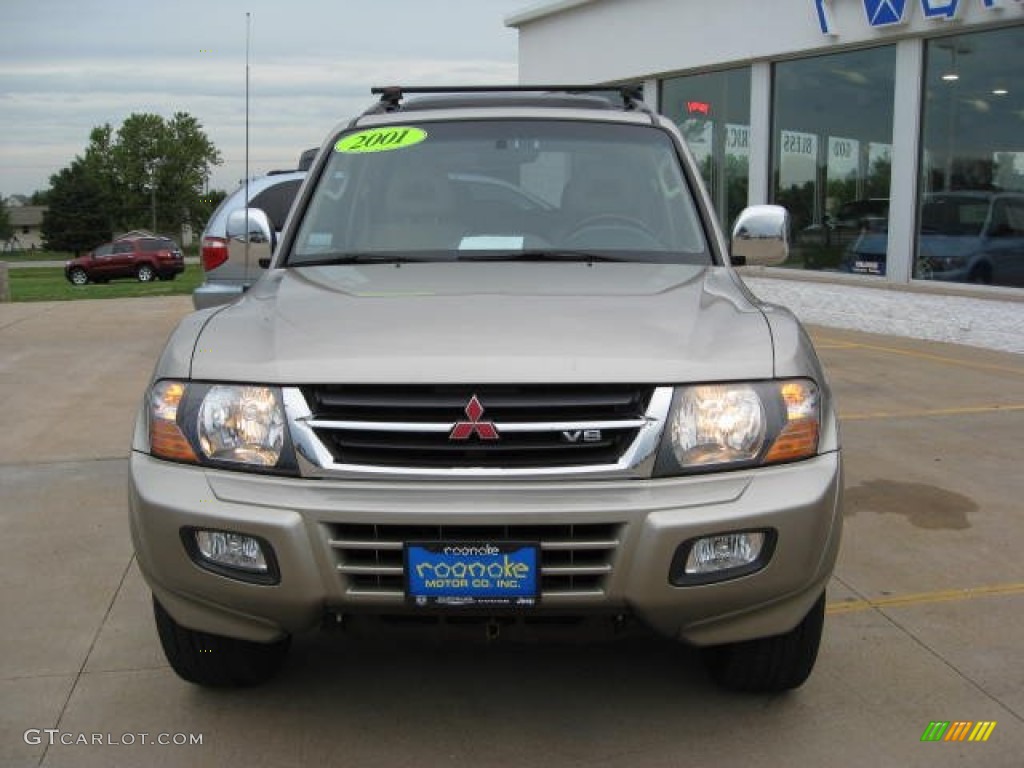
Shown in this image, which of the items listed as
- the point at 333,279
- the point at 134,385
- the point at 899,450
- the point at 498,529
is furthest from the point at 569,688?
the point at 134,385

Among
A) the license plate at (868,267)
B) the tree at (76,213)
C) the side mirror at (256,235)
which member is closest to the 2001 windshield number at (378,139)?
the side mirror at (256,235)

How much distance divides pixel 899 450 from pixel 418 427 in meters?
4.53

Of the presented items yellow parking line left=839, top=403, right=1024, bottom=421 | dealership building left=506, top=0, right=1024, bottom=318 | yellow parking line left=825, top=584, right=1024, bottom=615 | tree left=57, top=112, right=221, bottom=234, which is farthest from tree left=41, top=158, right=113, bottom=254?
yellow parking line left=825, top=584, right=1024, bottom=615

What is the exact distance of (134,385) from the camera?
8.83 metres

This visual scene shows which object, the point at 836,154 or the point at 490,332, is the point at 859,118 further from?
the point at 490,332

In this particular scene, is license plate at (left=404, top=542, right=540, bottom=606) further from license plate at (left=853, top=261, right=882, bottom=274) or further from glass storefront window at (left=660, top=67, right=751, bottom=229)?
glass storefront window at (left=660, top=67, right=751, bottom=229)

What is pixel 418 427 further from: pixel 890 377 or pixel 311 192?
pixel 890 377

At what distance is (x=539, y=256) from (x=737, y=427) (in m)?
1.22

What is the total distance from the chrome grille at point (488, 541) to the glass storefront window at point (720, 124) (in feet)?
40.7

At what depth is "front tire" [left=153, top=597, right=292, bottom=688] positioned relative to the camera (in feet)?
10.2

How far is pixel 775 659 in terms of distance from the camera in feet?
10.2

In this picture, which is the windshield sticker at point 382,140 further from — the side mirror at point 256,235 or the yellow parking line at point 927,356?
the yellow parking line at point 927,356

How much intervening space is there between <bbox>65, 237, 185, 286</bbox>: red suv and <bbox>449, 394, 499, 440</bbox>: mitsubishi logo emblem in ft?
125
